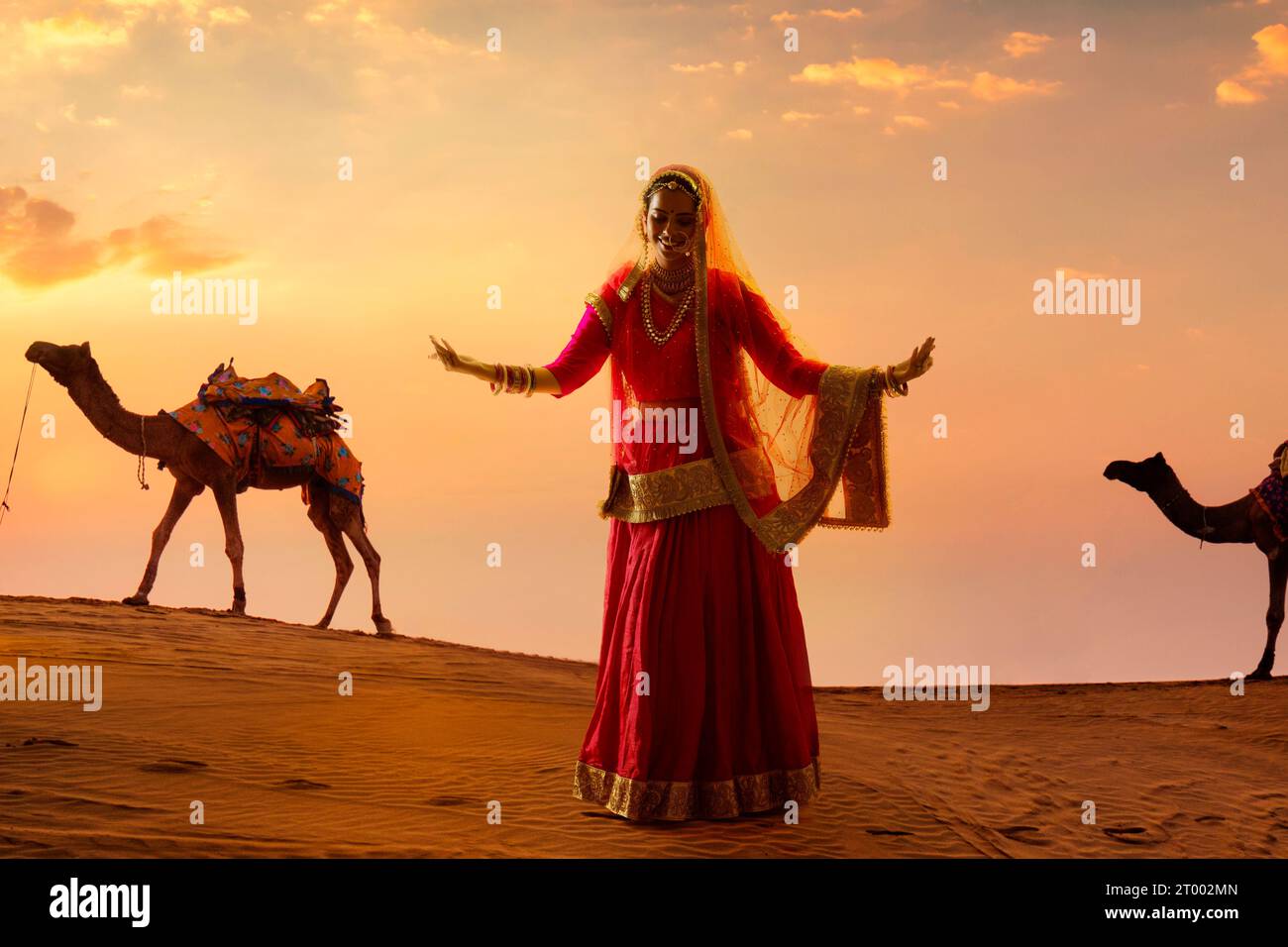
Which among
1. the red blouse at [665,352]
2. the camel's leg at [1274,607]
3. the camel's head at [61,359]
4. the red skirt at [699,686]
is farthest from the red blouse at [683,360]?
the camel's head at [61,359]

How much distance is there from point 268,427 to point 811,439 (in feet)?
28.9

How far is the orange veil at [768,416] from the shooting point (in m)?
6.18

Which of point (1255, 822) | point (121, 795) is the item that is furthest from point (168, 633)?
point (1255, 822)

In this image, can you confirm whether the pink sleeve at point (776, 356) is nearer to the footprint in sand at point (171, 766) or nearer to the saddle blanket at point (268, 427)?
the footprint in sand at point (171, 766)

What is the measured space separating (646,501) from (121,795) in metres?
3.09

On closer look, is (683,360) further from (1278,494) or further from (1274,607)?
(1274,607)

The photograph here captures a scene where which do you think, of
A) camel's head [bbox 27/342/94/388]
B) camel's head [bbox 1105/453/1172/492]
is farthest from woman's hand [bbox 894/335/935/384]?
camel's head [bbox 27/342/94/388]

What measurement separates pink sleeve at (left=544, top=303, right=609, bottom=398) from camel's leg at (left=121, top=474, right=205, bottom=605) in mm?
8223

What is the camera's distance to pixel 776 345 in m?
6.32

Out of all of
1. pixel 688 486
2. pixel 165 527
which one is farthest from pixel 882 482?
pixel 165 527

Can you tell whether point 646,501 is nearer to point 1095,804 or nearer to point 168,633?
point 1095,804

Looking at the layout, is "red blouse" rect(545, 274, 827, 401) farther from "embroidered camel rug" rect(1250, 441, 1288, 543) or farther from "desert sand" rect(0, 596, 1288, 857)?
"embroidered camel rug" rect(1250, 441, 1288, 543)

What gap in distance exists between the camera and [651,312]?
6320mm

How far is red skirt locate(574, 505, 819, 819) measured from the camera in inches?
234
